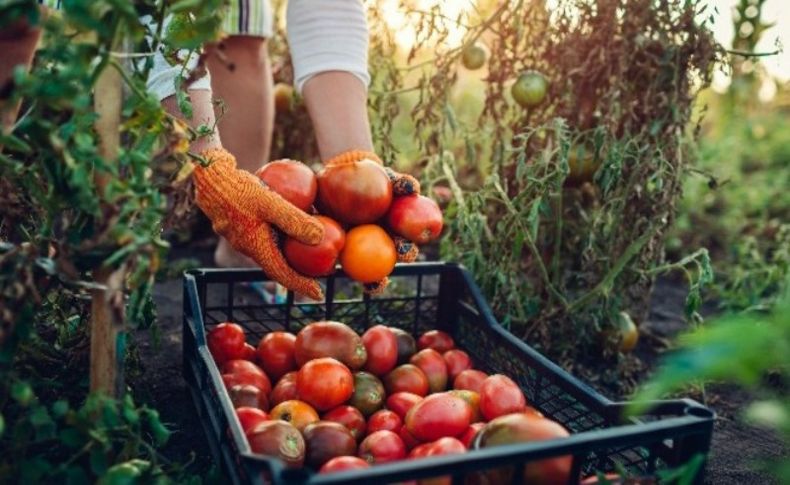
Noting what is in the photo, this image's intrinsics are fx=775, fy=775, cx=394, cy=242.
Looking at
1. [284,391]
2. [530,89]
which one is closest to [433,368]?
[284,391]

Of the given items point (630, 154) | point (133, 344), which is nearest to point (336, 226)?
point (133, 344)

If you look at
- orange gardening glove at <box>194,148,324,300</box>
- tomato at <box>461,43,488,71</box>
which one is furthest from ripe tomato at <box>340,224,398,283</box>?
tomato at <box>461,43,488,71</box>

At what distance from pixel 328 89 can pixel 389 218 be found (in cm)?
61

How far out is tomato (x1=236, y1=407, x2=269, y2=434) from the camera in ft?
5.22

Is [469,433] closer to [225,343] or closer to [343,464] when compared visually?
[343,464]

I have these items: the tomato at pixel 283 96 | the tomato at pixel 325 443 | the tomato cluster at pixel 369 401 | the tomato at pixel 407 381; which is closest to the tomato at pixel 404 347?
the tomato cluster at pixel 369 401

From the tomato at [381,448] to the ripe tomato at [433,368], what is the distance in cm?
33

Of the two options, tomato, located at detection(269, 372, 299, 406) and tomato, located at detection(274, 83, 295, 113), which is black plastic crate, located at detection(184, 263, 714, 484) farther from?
tomato, located at detection(274, 83, 295, 113)

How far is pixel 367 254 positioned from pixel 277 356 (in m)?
0.41

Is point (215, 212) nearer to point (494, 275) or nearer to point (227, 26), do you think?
point (494, 275)

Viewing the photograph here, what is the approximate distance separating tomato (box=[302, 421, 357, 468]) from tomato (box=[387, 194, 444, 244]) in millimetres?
469

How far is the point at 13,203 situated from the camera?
136 cm

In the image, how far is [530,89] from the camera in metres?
2.34

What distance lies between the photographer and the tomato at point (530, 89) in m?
2.34
